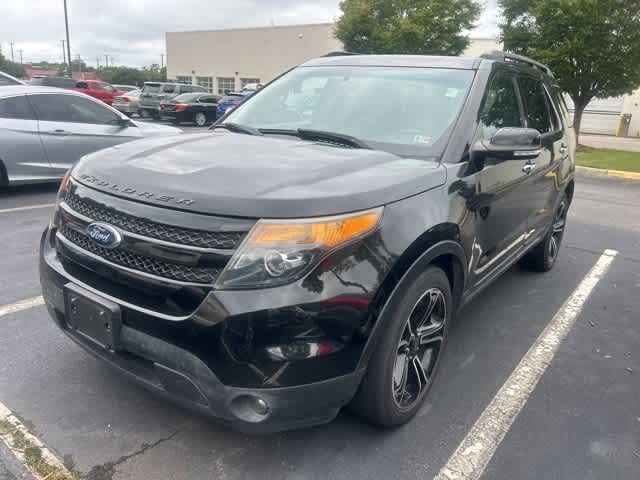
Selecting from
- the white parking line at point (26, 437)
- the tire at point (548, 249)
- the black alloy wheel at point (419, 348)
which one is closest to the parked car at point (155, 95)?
the tire at point (548, 249)

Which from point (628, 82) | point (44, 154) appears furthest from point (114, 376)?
point (628, 82)

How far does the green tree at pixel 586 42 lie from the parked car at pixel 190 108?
1180 centimetres

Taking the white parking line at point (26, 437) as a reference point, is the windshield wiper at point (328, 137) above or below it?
above

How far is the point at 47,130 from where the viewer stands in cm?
714

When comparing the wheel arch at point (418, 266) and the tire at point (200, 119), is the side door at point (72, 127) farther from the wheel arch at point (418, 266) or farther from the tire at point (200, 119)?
the tire at point (200, 119)

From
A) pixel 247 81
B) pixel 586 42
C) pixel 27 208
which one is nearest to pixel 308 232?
pixel 27 208

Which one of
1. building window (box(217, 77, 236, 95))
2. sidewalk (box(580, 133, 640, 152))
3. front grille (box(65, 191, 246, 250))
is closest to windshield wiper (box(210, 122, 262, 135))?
front grille (box(65, 191, 246, 250))

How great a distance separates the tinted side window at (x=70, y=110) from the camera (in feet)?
23.5

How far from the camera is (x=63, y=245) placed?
2418 mm

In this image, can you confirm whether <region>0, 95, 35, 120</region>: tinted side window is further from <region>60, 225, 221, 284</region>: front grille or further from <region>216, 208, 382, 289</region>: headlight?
<region>216, 208, 382, 289</region>: headlight

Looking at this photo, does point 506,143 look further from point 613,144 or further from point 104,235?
point 613,144

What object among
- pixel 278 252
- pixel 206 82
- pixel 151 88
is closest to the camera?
pixel 278 252

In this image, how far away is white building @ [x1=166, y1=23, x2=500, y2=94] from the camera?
42469 mm

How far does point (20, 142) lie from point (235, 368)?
20.9 ft
